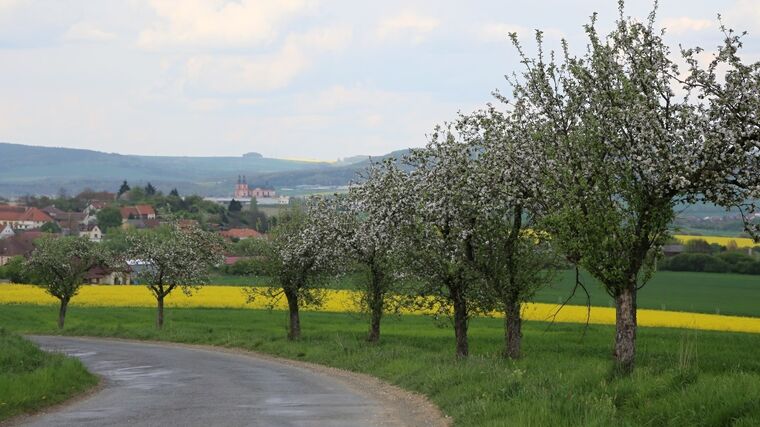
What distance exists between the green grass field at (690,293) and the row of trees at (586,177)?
32.3m

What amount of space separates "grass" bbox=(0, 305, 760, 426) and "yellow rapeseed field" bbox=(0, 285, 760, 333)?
346cm

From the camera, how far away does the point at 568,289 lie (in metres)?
106

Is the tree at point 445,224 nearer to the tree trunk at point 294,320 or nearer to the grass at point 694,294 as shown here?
the tree trunk at point 294,320

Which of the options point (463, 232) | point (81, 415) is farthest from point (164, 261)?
point (81, 415)

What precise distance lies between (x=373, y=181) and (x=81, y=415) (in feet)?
61.4

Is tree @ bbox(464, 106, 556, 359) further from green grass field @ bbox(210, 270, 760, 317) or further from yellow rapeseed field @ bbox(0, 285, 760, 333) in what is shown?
green grass field @ bbox(210, 270, 760, 317)

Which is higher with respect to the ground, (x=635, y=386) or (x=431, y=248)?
(x=431, y=248)

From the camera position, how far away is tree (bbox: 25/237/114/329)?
7250 centimetres

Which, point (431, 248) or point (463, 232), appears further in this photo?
point (431, 248)

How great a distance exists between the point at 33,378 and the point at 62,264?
4724cm

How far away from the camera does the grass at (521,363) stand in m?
18.0

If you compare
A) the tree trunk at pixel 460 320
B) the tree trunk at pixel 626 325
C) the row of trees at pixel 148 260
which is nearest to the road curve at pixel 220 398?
the tree trunk at pixel 460 320

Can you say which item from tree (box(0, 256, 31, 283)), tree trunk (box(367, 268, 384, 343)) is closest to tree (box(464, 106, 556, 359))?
tree trunk (box(367, 268, 384, 343))

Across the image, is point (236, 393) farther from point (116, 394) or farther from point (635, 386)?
point (635, 386)
